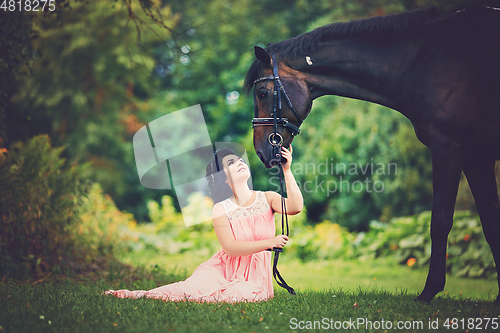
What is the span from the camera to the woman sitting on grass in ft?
11.1

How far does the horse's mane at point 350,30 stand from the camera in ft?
10.9

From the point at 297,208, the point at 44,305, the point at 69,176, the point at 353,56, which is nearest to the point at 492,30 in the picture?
the point at 353,56

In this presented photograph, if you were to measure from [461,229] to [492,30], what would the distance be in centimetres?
469

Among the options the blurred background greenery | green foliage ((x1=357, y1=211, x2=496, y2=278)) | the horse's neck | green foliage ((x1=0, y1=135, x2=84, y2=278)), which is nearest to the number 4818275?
the blurred background greenery

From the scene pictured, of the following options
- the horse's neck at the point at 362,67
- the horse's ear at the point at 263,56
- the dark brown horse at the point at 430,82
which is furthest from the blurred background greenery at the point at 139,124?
the horse's neck at the point at 362,67

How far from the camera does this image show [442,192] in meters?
3.00

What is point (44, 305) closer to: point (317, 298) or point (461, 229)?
point (317, 298)

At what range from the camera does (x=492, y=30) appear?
10.4ft

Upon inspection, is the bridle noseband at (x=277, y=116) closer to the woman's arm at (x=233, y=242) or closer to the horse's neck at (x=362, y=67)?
the horse's neck at (x=362, y=67)

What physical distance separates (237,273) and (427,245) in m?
4.97

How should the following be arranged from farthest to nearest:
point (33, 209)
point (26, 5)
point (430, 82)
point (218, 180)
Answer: point (26, 5) < point (33, 209) < point (218, 180) < point (430, 82)

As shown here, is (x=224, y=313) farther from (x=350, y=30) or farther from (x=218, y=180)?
(x=350, y=30)

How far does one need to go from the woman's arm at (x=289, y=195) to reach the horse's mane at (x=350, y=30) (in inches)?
31.1

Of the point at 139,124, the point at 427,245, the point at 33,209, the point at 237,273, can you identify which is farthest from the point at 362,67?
the point at 139,124
